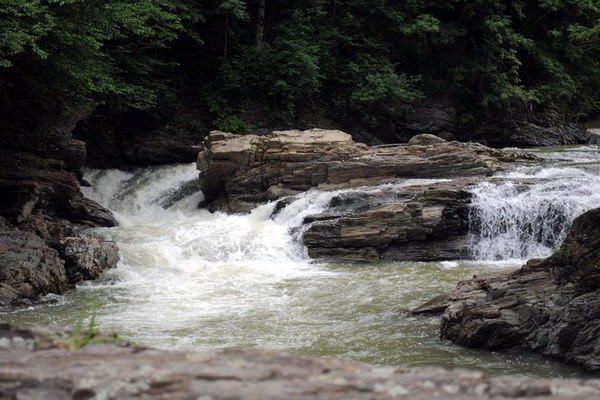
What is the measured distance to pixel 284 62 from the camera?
25.0 meters

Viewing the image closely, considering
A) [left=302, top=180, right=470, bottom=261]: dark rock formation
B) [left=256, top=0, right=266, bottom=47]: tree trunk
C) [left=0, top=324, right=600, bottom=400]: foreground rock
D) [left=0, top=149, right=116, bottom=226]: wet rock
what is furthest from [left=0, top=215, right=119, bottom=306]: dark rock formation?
[left=256, top=0, right=266, bottom=47]: tree trunk

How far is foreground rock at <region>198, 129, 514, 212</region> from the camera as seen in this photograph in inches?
669

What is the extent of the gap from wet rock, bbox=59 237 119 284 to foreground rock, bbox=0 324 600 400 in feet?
32.8

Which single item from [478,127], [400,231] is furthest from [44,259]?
[478,127]

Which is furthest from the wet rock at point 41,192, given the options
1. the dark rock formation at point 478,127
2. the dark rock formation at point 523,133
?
the dark rock formation at point 523,133

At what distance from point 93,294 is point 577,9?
25596mm

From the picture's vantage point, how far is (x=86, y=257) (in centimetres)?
1193

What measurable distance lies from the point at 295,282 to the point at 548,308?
5.49 meters

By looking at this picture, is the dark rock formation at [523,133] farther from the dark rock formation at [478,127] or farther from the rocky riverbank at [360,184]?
the rocky riverbank at [360,184]

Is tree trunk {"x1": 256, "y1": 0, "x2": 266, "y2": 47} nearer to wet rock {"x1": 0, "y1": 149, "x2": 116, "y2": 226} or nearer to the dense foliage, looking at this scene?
the dense foliage

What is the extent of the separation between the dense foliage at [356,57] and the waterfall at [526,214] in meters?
10.5

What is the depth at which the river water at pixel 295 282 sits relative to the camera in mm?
7895

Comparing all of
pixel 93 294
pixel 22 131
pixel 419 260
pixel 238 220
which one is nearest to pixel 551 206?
pixel 419 260

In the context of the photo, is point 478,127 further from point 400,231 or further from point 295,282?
point 295,282
